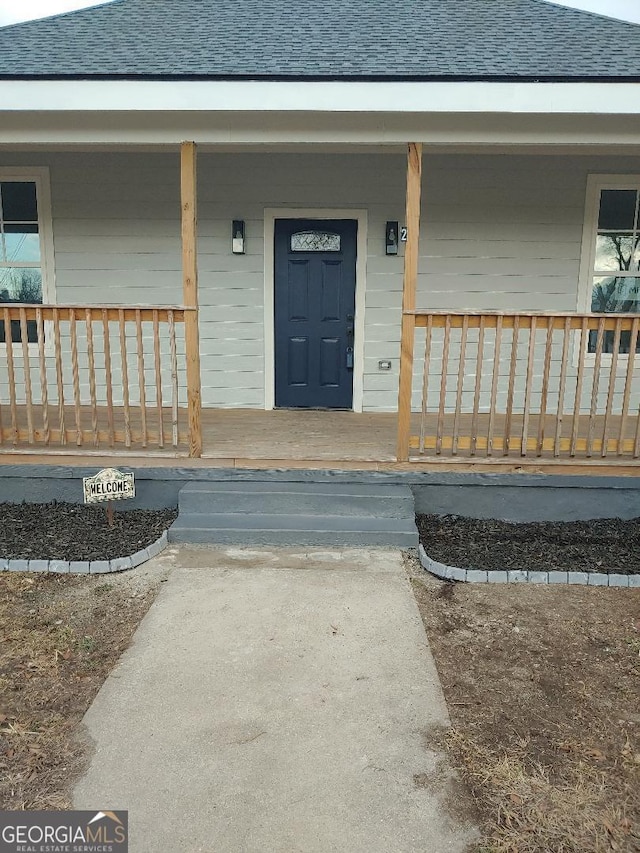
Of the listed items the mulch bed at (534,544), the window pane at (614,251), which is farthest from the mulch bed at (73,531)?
the window pane at (614,251)

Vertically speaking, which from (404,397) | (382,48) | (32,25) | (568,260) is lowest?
(404,397)

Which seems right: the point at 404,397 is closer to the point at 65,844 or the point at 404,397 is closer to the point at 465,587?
the point at 465,587

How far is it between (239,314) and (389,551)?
3.22 m

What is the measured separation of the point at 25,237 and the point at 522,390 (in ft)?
16.8

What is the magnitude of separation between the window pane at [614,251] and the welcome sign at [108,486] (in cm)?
481

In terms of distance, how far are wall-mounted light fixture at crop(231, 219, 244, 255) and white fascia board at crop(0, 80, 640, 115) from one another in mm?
2024

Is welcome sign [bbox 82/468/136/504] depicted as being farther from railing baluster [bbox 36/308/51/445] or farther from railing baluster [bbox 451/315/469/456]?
railing baluster [bbox 451/315/469/456]

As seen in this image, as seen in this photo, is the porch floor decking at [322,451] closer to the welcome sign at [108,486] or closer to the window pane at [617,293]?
the welcome sign at [108,486]

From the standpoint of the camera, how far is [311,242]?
6523mm

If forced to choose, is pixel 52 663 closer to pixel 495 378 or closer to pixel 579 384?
pixel 495 378

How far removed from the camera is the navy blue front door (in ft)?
21.4

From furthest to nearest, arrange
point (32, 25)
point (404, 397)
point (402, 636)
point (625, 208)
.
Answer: point (625, 208)
point (32, 25)
point (404, 397)
point (402, 636)

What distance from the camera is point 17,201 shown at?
650cm

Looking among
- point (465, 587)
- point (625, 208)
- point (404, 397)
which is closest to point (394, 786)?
point (465, 587)
